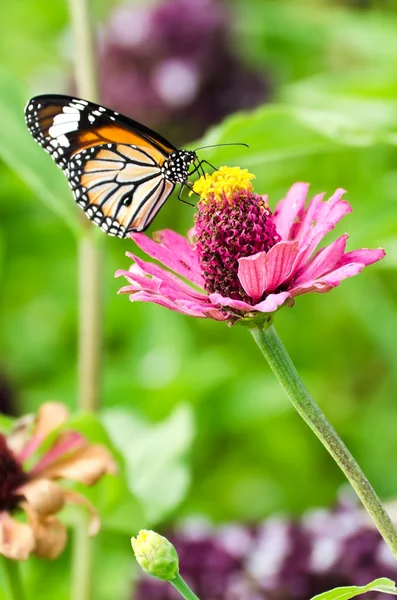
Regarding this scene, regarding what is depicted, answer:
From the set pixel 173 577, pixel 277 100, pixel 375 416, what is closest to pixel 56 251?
pixel 277 100

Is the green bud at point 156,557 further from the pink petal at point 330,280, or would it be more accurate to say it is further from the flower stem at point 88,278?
the flower stem at point 88,278

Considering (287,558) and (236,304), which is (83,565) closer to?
(287,558)

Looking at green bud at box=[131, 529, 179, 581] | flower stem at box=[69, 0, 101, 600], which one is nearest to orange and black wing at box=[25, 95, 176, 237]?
flower stem at box=[69, 0, 101, 600]

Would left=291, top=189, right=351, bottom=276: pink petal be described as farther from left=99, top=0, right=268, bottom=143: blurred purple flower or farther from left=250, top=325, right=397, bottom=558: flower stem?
left=99, top=0, right=268, bottom=143: blurred purple flower

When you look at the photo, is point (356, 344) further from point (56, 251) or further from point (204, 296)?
point (204, 296)

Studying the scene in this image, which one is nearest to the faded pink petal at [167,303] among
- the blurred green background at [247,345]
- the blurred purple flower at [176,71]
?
the blurred green background at [247,345]
